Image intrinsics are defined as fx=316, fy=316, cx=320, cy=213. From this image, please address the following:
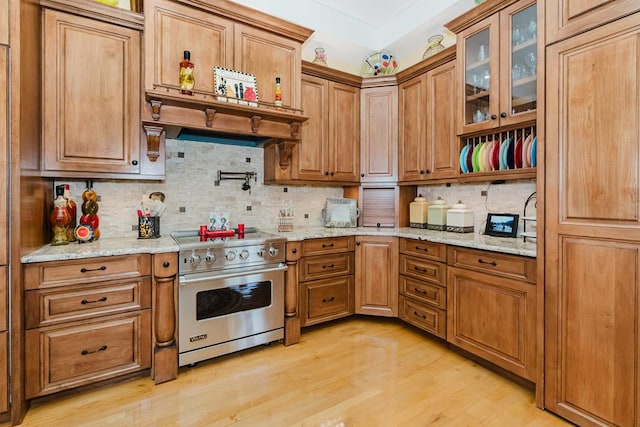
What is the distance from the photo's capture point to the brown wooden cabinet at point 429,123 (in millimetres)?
2791

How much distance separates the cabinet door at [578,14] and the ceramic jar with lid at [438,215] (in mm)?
1587

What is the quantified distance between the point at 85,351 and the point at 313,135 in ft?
7.87

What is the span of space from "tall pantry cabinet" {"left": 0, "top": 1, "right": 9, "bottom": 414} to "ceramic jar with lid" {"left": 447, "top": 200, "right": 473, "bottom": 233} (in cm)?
312

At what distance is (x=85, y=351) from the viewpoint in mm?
1899

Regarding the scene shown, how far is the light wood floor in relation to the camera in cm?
174

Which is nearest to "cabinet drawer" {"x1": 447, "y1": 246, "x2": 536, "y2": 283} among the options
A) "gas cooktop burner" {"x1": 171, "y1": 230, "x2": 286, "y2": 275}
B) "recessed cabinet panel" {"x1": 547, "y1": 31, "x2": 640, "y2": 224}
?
"recessed cabinet panel" {"x1": 547, "y1": 31, "x2": 640, "y2": 224}

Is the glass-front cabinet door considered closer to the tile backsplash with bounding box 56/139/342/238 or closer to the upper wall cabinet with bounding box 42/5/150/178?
the tile backsplash with bounding box 56/139/342/238

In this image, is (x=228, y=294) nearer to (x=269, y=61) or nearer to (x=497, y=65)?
(x=269, y=61)

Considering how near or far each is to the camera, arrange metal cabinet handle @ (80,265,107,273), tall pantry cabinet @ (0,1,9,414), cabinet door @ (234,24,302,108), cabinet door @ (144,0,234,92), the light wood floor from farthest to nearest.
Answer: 1. cabinet door @ (234,24,302,108)
2. cabinet door @ (144,0,234,92)
3. metal cabinet handle @ (80,265,107,273)
4. the light wood floor
5. tall pantry cabinet @ (0,1,9,414)

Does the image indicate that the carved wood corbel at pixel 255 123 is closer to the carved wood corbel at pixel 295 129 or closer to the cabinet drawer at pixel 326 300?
the carved wood corbel at pixel 295 129

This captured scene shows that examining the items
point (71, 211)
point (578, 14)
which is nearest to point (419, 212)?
point (578, 14)

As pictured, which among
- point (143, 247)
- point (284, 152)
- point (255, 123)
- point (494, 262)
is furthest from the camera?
point (284, 152)

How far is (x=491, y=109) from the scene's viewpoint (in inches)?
94.8

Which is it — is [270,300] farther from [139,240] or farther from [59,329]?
[59,329]
